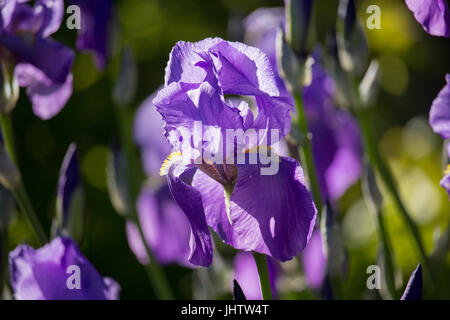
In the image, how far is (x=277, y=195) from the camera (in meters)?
0.71

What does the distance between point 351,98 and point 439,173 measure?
26.3 inches

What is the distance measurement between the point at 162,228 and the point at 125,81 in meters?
0.31

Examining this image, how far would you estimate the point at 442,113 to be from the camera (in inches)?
33.0

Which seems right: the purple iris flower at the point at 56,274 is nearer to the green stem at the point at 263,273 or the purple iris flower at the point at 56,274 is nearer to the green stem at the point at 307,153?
the green stem at the point at 263,273

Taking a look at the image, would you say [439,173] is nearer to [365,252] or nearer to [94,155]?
[365,252]

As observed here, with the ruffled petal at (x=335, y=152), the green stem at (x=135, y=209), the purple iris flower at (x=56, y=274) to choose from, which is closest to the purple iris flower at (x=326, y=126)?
the ruffled petal at (x=335, y=152)

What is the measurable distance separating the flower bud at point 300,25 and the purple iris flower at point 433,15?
0.66ft

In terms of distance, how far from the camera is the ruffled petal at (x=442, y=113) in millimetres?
831

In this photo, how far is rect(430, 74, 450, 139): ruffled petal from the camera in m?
0.83

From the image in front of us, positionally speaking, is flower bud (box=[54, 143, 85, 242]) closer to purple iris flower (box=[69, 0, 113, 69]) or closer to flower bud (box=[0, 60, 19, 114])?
flower bud (box=[0, 60, 19, 114])

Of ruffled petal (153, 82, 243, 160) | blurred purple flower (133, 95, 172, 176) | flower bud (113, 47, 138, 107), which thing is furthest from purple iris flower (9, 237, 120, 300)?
blurred purple flower (133, 95, 172, 176)

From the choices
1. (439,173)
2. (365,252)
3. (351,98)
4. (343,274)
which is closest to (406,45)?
(439,173)

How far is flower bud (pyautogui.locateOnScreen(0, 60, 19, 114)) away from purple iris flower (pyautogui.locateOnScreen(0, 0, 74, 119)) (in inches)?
0.5

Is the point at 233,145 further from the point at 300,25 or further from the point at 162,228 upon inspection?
the point at 162,228
